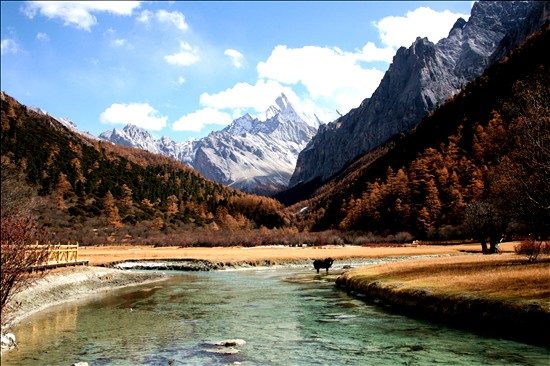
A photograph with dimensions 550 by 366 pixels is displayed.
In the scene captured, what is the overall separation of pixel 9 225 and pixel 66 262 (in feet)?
132

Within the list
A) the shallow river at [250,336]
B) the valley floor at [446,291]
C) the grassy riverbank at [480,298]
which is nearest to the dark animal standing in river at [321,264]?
the valley floor at [446,291]

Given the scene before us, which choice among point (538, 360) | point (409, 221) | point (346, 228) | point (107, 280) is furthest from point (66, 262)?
point (346, 228)

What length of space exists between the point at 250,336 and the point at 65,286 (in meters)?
28.9

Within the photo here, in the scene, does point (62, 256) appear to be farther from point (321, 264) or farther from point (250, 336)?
point (250, 336)

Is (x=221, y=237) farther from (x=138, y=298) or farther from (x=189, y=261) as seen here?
(x=138, y=298)

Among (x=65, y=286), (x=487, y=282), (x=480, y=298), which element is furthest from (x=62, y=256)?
(x=480, y=298)

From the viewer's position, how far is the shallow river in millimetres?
19281

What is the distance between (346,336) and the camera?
24094 millimetres

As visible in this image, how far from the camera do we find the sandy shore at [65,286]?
3412 cm

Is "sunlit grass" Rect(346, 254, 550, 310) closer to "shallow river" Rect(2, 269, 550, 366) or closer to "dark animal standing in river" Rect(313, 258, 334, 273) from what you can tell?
"shallow river" Rect(2, 269, 550, 366)

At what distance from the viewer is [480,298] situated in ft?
85.4

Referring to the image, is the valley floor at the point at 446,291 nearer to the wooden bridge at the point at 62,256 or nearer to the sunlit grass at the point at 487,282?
the sunlit grass at the point at 487,282

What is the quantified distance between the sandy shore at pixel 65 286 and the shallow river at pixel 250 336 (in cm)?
187

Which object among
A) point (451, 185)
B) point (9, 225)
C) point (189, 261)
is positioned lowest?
point (189, 261)
